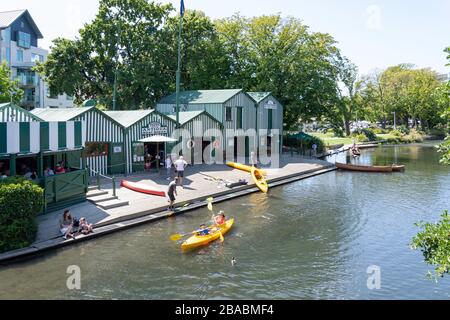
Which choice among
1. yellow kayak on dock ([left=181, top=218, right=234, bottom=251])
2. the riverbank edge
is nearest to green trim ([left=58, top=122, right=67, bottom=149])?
the riverbank edge

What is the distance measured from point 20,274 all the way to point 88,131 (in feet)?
46.0

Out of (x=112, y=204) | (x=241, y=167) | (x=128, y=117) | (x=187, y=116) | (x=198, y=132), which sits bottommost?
(x=112, y=204)

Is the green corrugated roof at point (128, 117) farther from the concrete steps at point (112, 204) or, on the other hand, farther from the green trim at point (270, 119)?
the green trim at point (270, 119)

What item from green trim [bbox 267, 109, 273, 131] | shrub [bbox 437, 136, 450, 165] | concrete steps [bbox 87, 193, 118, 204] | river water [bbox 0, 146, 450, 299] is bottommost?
river water [bbox 0, 146, 450, 299]

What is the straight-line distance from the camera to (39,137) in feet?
62.5

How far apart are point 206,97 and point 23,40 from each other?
35.6 meters

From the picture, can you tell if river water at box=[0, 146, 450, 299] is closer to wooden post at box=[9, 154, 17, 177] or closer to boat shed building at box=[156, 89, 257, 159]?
wooden post at box=[9, 154, 17, 177]

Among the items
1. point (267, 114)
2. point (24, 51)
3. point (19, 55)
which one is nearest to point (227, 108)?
point (267, 114)

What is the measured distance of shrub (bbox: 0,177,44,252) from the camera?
50.1 feet

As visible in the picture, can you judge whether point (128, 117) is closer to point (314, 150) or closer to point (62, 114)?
point (62, 114)

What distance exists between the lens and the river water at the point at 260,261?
13.4 meters

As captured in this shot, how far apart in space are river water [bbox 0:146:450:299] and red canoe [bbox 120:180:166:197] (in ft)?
8.66
